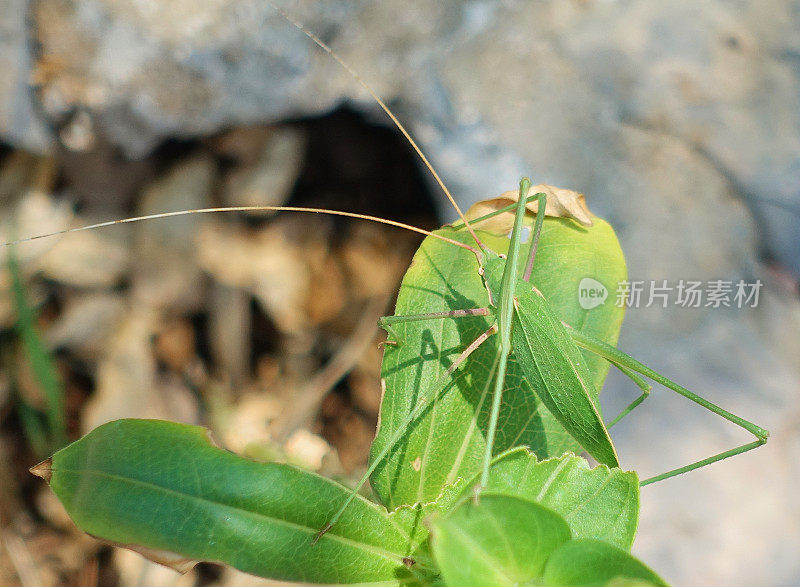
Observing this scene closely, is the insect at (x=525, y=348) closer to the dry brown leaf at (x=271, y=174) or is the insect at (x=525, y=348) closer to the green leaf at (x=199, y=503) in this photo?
the green leaf at (x=199, y=503)

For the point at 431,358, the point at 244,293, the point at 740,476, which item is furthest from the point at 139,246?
the point at 740,476

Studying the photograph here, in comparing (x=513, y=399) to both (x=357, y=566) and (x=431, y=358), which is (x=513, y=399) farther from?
(x=357, y=566)

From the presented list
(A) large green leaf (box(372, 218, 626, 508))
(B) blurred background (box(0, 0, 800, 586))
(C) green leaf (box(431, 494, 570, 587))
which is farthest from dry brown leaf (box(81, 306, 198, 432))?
(C) green leaf (box(431, 494, 570, 587))

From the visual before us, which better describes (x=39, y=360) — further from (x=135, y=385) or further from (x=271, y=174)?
(x=271, y=174)

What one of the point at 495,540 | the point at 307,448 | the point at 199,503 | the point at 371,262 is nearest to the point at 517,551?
the point at 495,540

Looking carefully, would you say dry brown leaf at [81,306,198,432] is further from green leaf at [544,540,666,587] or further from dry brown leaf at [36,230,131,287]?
green leaf at [544,540,666,587]

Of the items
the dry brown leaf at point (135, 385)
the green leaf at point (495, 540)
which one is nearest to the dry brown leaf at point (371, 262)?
the dry brown leaf at point (135, 385)
